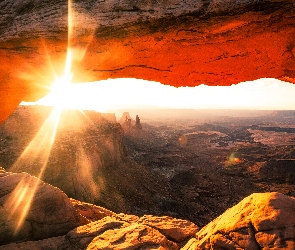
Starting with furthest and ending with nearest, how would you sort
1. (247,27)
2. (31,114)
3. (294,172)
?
(294,172)
(31,114)
(247,27)

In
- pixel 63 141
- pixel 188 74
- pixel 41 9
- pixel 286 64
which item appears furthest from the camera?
pixel 63 141

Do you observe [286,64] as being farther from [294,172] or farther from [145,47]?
[294,172]

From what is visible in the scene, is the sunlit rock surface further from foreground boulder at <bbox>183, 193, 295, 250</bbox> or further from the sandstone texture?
the sandstone texture

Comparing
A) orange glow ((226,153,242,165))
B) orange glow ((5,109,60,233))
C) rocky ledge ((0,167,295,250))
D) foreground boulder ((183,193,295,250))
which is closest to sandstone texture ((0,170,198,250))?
rocky ledge ((0,167,295,250))

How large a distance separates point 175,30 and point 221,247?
5.00m

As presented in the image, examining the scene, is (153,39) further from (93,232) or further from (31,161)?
(31,161)

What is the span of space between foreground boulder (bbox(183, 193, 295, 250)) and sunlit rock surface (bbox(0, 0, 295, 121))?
3.95m

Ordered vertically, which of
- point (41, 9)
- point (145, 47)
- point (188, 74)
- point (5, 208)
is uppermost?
point (41, 9)

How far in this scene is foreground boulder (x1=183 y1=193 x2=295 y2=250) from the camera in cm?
376

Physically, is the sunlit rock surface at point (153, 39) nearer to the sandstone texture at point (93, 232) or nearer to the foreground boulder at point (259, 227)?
the foreground boulder at point (259, 227)

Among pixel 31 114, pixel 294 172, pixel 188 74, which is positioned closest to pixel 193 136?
pixel 294 172

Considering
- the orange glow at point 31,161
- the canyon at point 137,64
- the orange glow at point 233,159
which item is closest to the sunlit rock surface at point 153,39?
the canyon at point 137,64

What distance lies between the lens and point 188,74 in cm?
761

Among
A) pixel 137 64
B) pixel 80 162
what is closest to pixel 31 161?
pixel 80 162
